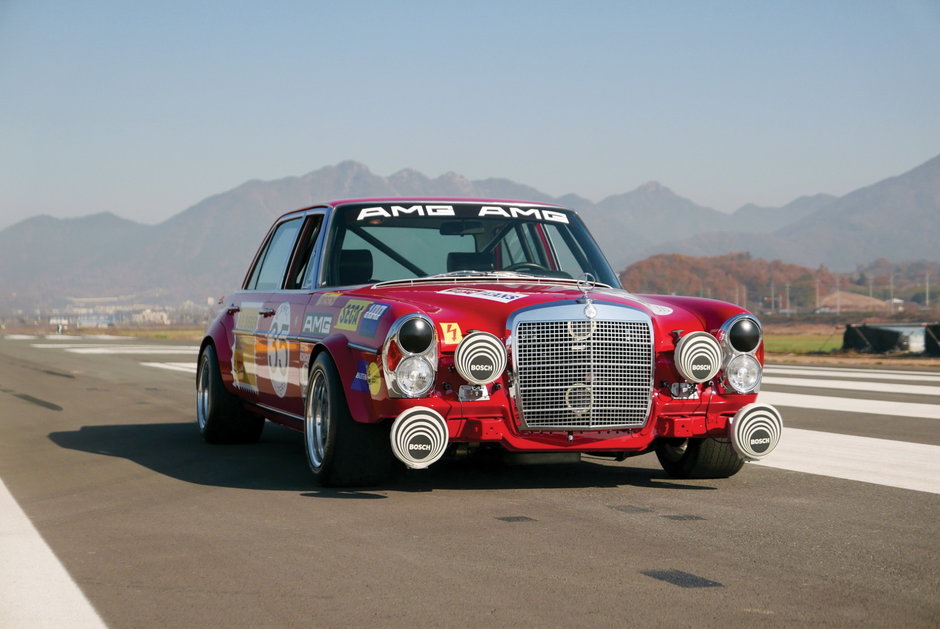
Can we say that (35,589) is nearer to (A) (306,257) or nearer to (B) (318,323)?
(B) (318,323)

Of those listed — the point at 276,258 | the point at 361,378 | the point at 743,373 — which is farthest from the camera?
the point at 276,258

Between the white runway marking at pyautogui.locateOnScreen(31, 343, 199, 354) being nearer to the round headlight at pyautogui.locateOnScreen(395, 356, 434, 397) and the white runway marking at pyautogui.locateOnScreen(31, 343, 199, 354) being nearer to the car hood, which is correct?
the car hood

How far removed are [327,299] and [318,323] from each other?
163 mm

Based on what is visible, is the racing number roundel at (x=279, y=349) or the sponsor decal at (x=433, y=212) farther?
the sponsor decal at (x=433, y=212)

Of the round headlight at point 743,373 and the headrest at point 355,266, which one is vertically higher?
the headrest at point 355,266

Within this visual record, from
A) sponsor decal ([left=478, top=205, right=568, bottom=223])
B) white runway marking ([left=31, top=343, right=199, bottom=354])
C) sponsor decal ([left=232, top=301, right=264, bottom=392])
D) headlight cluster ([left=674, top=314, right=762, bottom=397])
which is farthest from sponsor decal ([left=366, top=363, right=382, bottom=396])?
white runway marking ([left=31, top=343, right=199, bottom=354])

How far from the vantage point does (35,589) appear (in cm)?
453

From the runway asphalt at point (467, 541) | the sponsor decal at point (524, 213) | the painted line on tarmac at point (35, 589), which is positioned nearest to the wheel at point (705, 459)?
the runway asphalt at point (467, 541)

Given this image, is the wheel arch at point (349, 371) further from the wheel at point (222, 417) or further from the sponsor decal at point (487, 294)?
the wheel at point (222, 417)

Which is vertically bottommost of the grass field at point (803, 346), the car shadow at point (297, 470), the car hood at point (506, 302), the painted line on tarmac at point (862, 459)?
the grass field at point (803, 346)

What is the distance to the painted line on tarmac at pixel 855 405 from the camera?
40.1ft

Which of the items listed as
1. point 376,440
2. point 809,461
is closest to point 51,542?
point 376,440

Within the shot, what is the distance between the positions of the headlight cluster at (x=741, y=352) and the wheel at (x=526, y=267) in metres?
1.48

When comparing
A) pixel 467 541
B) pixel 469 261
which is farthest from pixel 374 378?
pixel 469 261
